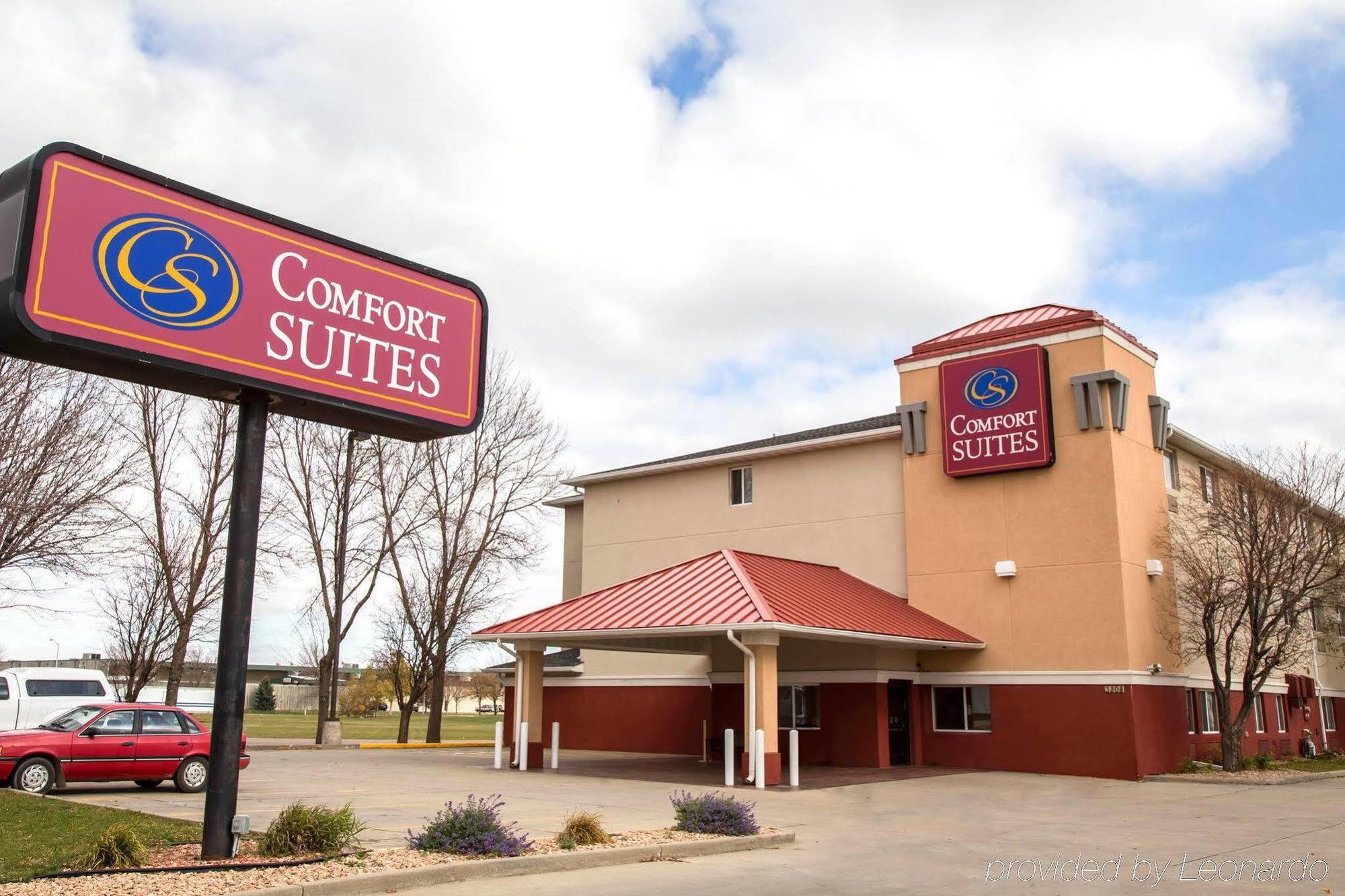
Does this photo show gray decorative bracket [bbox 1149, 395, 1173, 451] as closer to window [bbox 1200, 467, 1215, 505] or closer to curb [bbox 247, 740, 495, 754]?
window [bbox 1200, 467, 1215, 505]

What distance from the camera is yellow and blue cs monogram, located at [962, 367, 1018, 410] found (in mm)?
28062

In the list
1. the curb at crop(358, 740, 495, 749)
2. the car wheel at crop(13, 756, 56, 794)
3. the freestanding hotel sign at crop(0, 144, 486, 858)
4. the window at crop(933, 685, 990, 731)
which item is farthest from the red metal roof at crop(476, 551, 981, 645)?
the curb at crop(358, 740, 495, 749)

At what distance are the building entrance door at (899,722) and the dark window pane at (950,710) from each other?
2.32 feet

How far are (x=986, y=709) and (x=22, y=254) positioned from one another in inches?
950

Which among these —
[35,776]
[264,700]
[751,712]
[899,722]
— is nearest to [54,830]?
[35,776]

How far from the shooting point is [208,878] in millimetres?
9211

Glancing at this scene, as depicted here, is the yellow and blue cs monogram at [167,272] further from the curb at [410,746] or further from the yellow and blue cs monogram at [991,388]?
the curb at [410,746]

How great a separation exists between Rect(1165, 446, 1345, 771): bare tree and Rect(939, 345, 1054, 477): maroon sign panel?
16.0ft

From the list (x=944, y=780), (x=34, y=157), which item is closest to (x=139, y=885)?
(x=34, y=157)

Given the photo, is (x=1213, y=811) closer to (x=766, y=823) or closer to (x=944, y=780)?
(x=944, y=780)

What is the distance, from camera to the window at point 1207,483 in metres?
32.8

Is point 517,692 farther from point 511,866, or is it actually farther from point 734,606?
point 511,866

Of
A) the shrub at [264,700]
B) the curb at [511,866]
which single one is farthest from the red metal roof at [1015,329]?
the shrub at [264,700]

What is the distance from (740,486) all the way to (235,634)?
24485 mm
